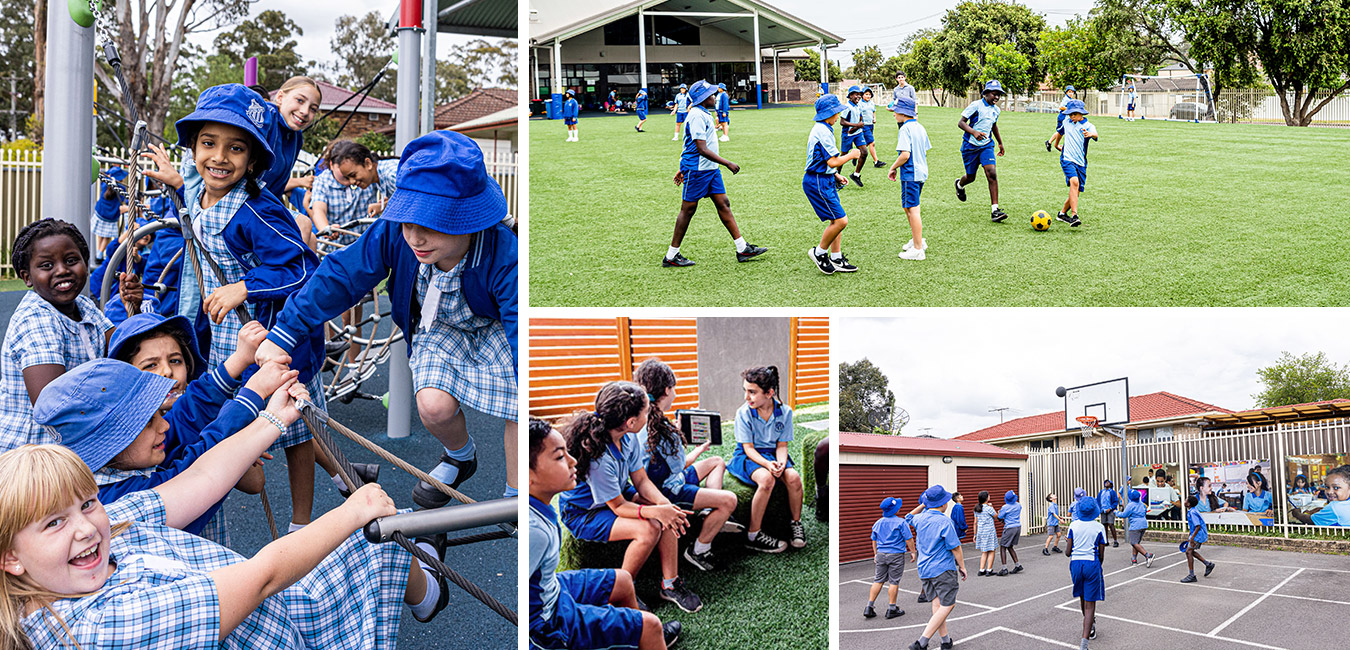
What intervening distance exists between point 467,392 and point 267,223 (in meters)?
0.89

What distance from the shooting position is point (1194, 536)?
14.4 feet

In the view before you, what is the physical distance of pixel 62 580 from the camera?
5.37ft

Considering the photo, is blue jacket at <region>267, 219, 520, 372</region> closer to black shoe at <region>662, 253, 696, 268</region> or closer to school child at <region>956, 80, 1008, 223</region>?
black shoe at <region>662, 253, 696, 268</region>

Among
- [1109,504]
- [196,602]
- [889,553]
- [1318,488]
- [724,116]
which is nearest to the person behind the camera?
[196,602]

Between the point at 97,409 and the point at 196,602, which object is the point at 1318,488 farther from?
the point at 97,409

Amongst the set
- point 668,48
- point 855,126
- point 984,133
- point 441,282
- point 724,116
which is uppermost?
point 668,48

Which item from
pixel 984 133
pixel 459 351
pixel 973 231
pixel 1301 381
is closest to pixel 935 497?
pixel 1301 381

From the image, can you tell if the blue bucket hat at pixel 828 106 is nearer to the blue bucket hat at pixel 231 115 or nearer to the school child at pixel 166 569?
the blue bucket hat at pixel 231 115

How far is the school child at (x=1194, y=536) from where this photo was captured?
4.33m

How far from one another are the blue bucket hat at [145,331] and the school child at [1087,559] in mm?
3641

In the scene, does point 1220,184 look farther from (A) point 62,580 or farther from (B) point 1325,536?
(A) point 62,580

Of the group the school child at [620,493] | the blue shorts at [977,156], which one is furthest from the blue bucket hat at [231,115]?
the blue shorts at [977,156]

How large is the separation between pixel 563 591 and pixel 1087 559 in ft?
8.58

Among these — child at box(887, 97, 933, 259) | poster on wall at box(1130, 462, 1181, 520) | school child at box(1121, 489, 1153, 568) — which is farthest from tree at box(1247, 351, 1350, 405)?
child at box(887, 97, 933, 259)
